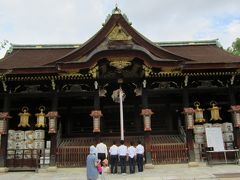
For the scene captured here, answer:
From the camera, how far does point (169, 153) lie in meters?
14.8

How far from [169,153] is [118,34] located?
290 inches

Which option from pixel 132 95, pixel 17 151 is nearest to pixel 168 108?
pixel 132 95

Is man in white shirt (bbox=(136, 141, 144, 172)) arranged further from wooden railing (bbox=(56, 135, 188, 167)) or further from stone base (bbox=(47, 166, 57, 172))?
stone base (bbox=(47, 166, 57, 172))

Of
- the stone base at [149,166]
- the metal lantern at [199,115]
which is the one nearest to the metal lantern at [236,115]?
the metal lantern at [199,115]

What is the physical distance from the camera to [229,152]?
15.4m

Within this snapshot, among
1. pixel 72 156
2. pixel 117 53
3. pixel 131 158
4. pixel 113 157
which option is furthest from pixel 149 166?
pixel 117 53

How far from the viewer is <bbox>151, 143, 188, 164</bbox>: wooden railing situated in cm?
1470

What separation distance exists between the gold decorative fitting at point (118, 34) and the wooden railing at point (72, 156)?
6482mm

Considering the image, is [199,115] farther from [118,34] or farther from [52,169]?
[52,169]

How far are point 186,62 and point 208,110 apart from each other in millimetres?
4166

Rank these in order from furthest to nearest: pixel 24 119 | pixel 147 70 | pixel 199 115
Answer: pixel 199 115
pixel 24 119
pixel 147 70

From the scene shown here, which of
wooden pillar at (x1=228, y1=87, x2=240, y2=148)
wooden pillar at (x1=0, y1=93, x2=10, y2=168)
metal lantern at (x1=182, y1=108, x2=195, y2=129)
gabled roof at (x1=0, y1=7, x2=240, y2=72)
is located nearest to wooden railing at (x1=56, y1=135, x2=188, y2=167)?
metal lantern at (x1=182, y1=108, x2=195, y2=129)

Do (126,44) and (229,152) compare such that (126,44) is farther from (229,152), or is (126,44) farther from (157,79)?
(229,152)

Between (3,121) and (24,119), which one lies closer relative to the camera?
(3,121)
